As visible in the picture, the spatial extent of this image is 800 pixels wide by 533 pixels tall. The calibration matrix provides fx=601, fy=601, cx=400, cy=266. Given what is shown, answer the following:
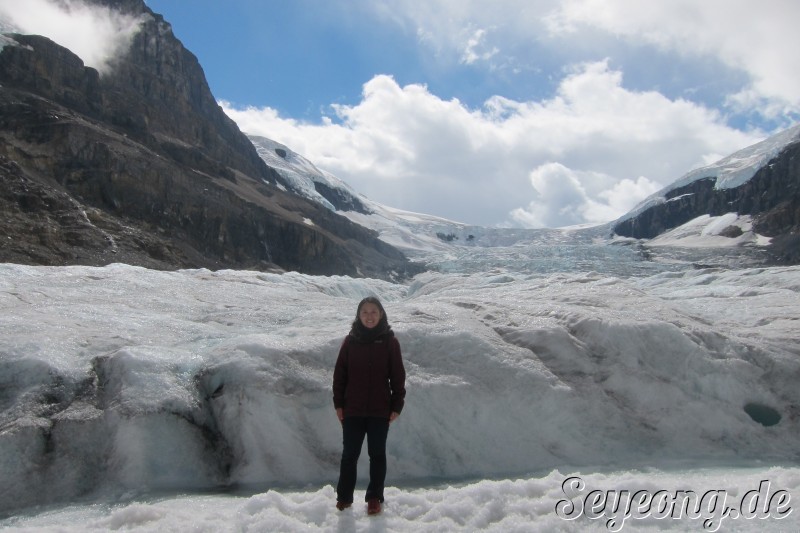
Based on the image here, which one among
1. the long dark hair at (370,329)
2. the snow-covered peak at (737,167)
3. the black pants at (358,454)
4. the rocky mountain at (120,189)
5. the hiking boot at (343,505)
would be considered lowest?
the hiking boot at (343,505)

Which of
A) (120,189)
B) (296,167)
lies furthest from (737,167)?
(120,189)

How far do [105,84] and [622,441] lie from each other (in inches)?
3742

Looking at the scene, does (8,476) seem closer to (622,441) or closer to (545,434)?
(545,434)

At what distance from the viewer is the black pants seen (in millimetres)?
5582

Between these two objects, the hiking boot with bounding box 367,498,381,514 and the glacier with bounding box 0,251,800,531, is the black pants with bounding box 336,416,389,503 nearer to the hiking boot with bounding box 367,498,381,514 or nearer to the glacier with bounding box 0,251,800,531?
the hiking boot with bounding box 367,498,381,514

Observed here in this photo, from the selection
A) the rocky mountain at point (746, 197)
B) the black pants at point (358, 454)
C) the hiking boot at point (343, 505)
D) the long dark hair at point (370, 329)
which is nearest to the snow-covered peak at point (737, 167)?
the rocky mountain at point (746, 197)

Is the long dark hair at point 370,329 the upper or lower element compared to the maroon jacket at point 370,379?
upper

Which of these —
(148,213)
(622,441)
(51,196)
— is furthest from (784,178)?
(622,441)

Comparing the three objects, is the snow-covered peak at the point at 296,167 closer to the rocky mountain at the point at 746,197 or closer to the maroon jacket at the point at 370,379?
the rocky mountain at the point at 746,197

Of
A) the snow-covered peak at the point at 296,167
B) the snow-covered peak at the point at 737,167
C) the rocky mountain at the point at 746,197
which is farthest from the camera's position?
the snow-covered peak at the point at 296,167

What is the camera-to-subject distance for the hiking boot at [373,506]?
5500 mm

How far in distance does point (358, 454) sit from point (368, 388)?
0.62m

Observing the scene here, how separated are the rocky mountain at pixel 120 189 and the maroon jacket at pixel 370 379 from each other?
131 feet

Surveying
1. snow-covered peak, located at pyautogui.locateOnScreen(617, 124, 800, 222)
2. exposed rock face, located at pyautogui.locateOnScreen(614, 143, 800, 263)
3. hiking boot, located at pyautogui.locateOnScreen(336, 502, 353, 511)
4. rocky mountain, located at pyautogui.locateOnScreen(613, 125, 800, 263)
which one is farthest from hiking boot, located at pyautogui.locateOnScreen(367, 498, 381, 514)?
snow-covered peak, located at pyautogui.locateOnScreen(617, 124, 800, 222)
